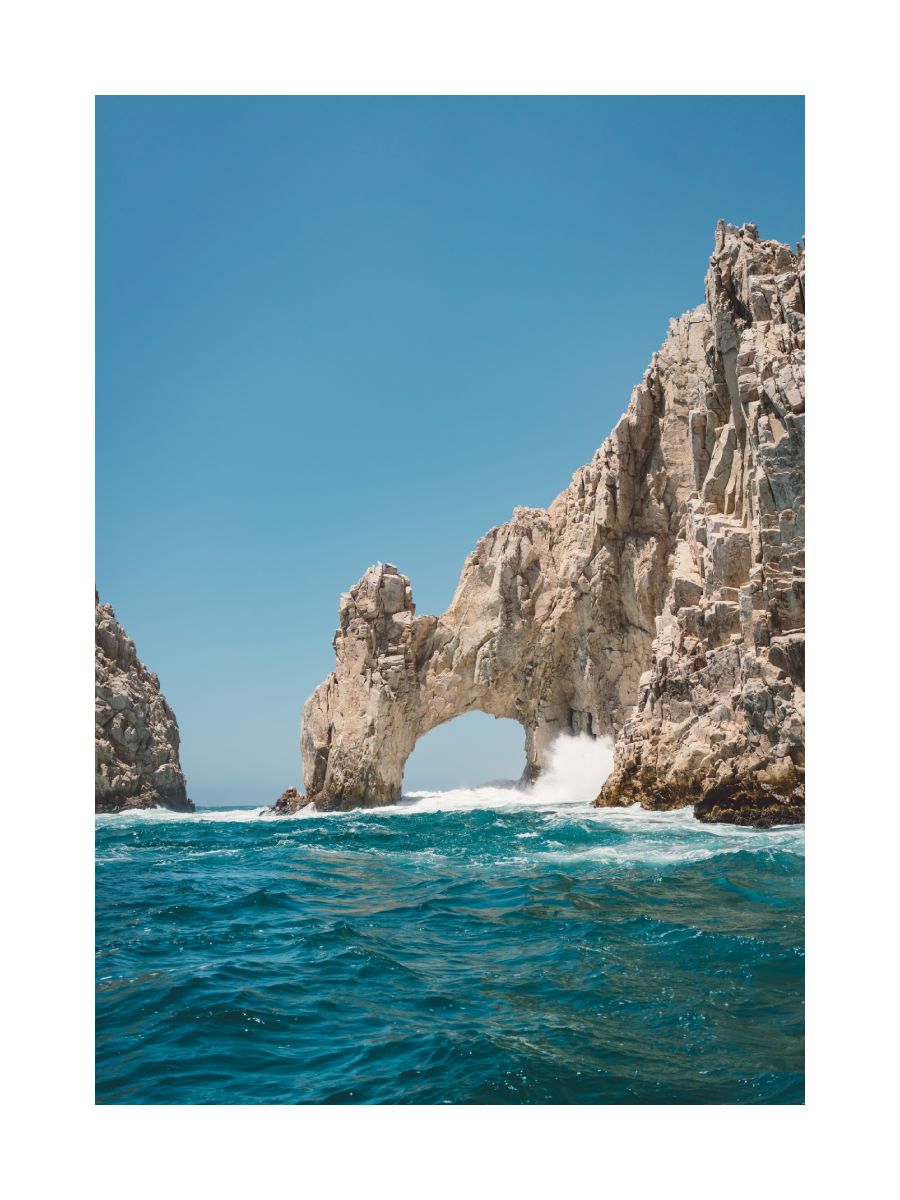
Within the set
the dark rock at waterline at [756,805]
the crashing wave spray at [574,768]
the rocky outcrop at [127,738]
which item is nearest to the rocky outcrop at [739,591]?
the dark rock at waterline at [756,805]

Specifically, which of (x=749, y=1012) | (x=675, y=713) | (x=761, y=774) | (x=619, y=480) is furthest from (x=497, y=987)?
(x=619, y=480)

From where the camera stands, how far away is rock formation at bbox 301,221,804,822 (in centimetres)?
2141

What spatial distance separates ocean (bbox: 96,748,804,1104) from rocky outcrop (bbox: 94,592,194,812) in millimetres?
30370

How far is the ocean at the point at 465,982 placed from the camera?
5359 mm

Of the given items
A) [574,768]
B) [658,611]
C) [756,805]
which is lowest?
[574,768]

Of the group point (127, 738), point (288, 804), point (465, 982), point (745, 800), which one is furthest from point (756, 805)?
point (127, 738)

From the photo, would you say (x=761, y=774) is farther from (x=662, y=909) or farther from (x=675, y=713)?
(x=662, y=909)

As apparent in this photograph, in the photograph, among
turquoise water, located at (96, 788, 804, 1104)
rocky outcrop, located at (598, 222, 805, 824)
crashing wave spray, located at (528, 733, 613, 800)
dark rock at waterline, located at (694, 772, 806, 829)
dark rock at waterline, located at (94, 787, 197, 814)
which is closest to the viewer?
turquoise water, located at (96, 788, 804, 1104)

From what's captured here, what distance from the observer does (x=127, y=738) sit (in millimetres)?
44438

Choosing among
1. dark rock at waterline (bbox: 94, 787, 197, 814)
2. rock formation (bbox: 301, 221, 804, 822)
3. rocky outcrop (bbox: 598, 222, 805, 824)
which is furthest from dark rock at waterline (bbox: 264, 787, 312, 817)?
rocky outcrop (bbox: 598, 222, 805, 824)

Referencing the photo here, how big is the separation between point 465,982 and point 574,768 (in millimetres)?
29424

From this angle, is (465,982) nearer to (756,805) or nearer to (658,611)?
(756,805)

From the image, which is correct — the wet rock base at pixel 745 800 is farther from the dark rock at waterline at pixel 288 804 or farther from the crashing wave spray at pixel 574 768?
the dark rock at waterline at pixel 288 804

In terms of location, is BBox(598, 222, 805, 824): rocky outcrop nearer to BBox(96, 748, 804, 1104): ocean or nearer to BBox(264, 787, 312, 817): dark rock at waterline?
BBox(96, 748, 804, 1104): ocean
